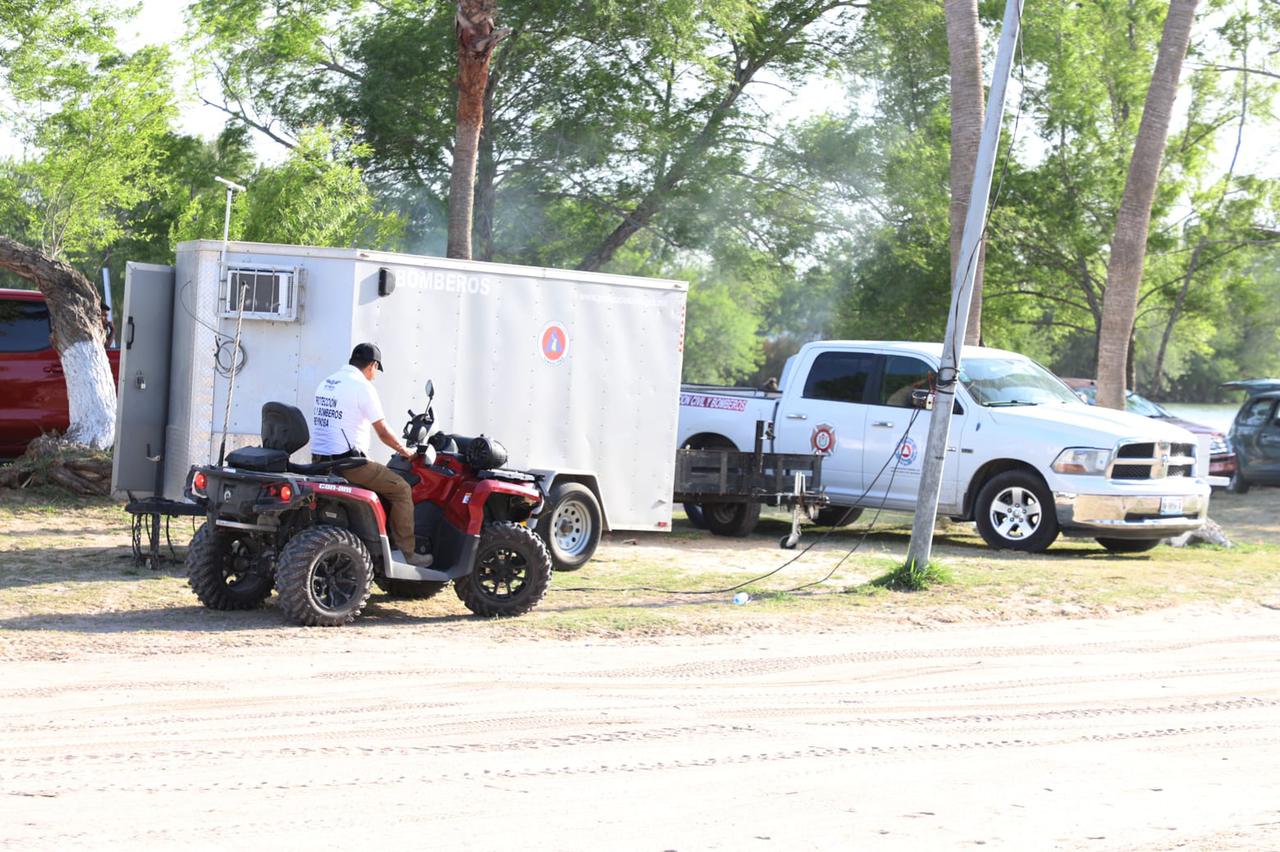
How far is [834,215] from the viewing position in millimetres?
27266

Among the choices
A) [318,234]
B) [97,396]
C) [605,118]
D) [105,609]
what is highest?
[605,118]

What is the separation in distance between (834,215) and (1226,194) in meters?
8.78

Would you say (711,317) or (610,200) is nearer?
(610,200)

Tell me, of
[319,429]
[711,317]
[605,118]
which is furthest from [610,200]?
[711,317]

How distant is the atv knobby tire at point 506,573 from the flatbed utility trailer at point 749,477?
4.96m

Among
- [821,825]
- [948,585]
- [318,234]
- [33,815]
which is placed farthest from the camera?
[318,234]

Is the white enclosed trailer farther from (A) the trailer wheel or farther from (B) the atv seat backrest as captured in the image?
(B) the atv seat backrest

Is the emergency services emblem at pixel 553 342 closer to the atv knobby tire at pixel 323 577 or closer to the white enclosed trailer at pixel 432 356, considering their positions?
the white enclosed trailer at pixel 432 356

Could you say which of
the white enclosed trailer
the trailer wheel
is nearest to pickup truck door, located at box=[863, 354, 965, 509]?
the white enclosed trailer

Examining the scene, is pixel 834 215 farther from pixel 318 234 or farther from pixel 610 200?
pixel 318 234

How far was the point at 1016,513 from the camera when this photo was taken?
627 inches

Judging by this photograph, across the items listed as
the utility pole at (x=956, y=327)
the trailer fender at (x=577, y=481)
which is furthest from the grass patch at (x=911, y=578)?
the trailer fender at (x=577, y=481)

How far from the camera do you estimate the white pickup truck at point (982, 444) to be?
50.8 ft

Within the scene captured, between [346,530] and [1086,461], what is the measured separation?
26.9ft
